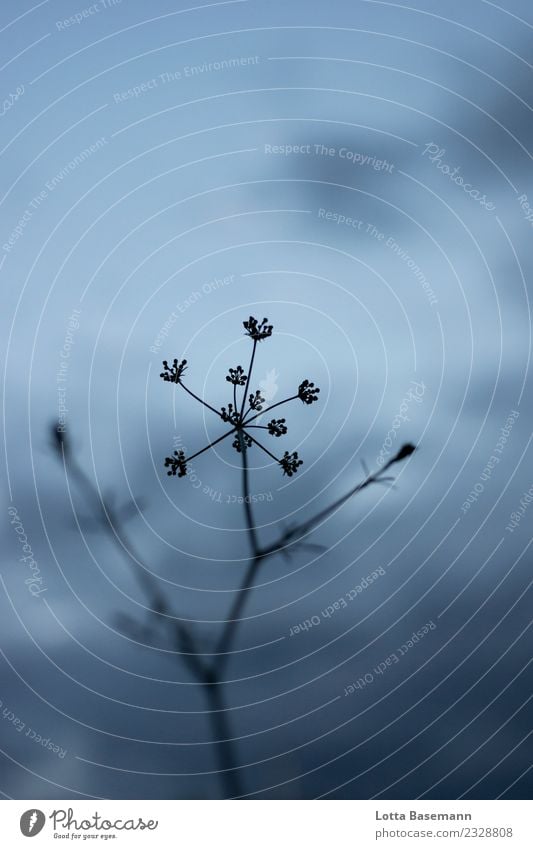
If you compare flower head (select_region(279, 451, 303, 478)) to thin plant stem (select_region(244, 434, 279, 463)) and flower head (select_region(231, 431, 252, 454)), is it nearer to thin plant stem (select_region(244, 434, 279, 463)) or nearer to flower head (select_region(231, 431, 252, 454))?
thin plant stem (select_region(244, 434, 279, 463))

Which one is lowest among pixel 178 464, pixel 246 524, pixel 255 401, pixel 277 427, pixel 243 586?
pixel 243 586

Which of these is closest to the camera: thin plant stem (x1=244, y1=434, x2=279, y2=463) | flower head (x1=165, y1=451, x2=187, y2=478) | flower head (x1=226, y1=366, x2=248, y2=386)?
flower head (x1=165, y1=451, x2=187, y2=478)

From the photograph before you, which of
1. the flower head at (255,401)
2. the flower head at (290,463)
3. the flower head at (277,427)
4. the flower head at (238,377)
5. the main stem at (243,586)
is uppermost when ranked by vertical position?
the flower head at (238,377)

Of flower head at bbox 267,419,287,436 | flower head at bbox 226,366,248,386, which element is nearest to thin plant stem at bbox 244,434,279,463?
flower head at bbox 267,419,287,436

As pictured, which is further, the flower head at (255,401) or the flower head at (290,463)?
the flower head at (255,401)

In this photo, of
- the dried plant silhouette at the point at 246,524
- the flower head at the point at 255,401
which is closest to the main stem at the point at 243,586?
the dried plant silhouette at the point at 246,524

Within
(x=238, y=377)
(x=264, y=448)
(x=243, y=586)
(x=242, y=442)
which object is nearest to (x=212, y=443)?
(x=242, y=442)

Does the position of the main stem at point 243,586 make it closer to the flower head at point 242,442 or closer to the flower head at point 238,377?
the flower head at point 242,442

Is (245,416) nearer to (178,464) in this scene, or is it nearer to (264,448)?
(264,448)
